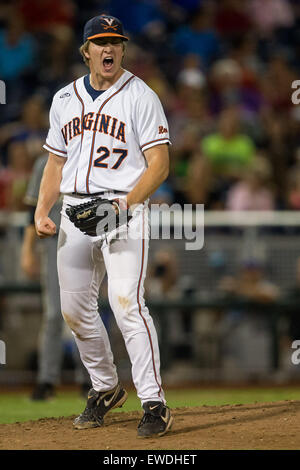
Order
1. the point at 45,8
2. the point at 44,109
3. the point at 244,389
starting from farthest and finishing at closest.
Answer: the point at 45,8
the point at 44,109
the point at 244,389

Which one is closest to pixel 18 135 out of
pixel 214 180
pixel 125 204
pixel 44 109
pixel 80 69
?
pixel 44 109

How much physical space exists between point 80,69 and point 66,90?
6.77m

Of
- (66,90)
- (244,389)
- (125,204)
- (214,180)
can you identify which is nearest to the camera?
(125,204)

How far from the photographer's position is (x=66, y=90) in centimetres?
532

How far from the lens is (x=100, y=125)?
5.04 m

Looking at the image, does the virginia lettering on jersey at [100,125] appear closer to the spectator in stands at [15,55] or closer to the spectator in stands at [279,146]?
the spectator in stands at [279,146]

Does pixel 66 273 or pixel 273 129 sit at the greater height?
pixel 273 129

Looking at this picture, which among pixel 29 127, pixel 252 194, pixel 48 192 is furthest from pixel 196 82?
pixel 48 192

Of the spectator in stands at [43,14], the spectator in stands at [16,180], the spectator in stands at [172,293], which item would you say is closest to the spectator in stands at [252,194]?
the spectator in stands at [172,293]

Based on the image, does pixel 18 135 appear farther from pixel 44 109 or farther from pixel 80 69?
pixel 80 69

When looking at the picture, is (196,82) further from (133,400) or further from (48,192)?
(48,192)

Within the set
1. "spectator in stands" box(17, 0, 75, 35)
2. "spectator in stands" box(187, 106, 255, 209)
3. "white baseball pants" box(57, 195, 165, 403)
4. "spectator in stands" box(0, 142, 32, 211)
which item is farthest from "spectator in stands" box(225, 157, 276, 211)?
"white baseball pants" box(57, 195, 165, 403)

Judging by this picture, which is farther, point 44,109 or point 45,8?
point 45,8

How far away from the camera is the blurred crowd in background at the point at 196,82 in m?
10.4
